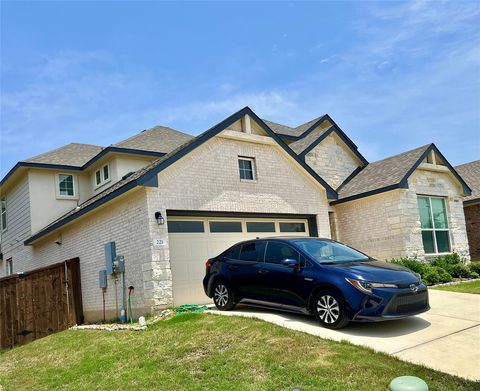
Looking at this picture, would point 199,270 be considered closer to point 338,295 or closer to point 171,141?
point 338,295

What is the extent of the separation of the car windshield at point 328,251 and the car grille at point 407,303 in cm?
131

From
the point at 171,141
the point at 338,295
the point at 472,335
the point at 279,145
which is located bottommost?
the point at 472,335

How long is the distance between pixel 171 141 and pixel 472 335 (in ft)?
47.8

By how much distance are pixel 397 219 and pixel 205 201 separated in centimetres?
698

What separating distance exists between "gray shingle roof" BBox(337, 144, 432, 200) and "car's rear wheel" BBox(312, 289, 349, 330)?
870 centimetres

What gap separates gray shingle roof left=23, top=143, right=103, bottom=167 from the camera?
1861cm

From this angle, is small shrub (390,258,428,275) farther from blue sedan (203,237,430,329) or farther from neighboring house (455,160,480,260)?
neighboring house (455,160,480,260)

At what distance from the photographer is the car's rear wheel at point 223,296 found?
10352 millimetres

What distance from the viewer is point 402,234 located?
52.6ft

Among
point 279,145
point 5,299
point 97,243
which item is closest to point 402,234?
point 279,145

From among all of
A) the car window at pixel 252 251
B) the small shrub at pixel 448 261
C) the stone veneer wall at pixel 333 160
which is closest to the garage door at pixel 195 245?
the car window at pixel 252 251

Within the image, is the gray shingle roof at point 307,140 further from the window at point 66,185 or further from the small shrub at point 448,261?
the window at point 66,185

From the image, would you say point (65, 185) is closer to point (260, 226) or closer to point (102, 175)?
point (102, 175)

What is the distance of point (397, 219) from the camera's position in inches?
638
